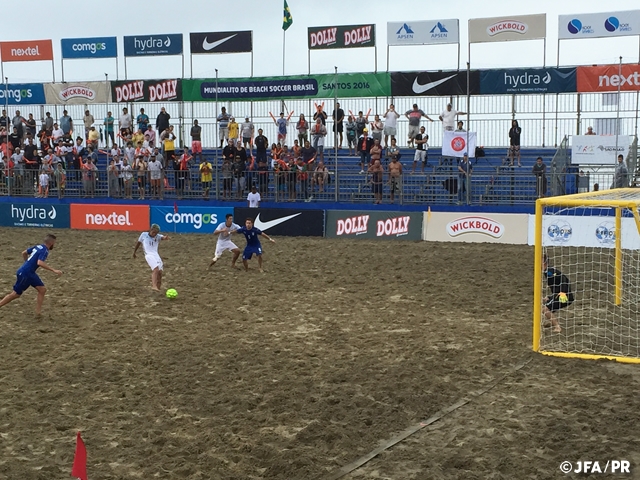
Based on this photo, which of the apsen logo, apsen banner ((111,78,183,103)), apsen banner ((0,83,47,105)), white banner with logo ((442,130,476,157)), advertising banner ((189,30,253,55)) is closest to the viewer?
the apsen logo

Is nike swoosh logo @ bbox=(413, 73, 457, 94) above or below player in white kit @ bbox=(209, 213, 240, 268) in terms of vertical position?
above

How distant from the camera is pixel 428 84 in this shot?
1133 inches

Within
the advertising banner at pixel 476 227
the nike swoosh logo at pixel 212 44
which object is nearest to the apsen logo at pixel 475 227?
the advertising banner at pixel 476 227

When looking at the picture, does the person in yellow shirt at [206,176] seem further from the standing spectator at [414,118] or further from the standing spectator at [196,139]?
the standing spectator at [414,118]

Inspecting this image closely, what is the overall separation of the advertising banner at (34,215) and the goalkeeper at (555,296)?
19296 millimetres

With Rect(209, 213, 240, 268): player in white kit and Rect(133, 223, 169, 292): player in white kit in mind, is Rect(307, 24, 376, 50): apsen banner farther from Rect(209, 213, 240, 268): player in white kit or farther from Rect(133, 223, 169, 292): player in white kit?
Rect(133, 223, 169, 292): player in white kit

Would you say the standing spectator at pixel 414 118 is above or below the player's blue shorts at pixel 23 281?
above

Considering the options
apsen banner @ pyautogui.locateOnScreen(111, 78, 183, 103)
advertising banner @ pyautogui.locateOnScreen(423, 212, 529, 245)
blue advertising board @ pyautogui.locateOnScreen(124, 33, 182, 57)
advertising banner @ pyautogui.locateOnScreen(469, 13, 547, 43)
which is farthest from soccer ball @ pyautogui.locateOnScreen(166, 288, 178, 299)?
blue advertising board @ pyautogui.locateOnScreen(124, 33, 182, 57)

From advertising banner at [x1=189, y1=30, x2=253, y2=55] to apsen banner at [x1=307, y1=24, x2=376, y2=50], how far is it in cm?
262

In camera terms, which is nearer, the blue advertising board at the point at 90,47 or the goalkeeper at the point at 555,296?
the goalkeeper at the point at 555,296

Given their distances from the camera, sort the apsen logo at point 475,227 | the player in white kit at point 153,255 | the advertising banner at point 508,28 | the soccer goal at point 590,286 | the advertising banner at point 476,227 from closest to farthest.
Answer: the soccer goal at point 590,286
the player in white kit at point 153,255
the advertising banner at point 476,227
the apsen logo at point 475,227
the advertising banner at point 508,28

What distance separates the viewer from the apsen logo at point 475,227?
919 inches

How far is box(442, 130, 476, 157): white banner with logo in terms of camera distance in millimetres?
25234

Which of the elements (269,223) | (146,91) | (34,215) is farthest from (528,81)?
(34,215)
